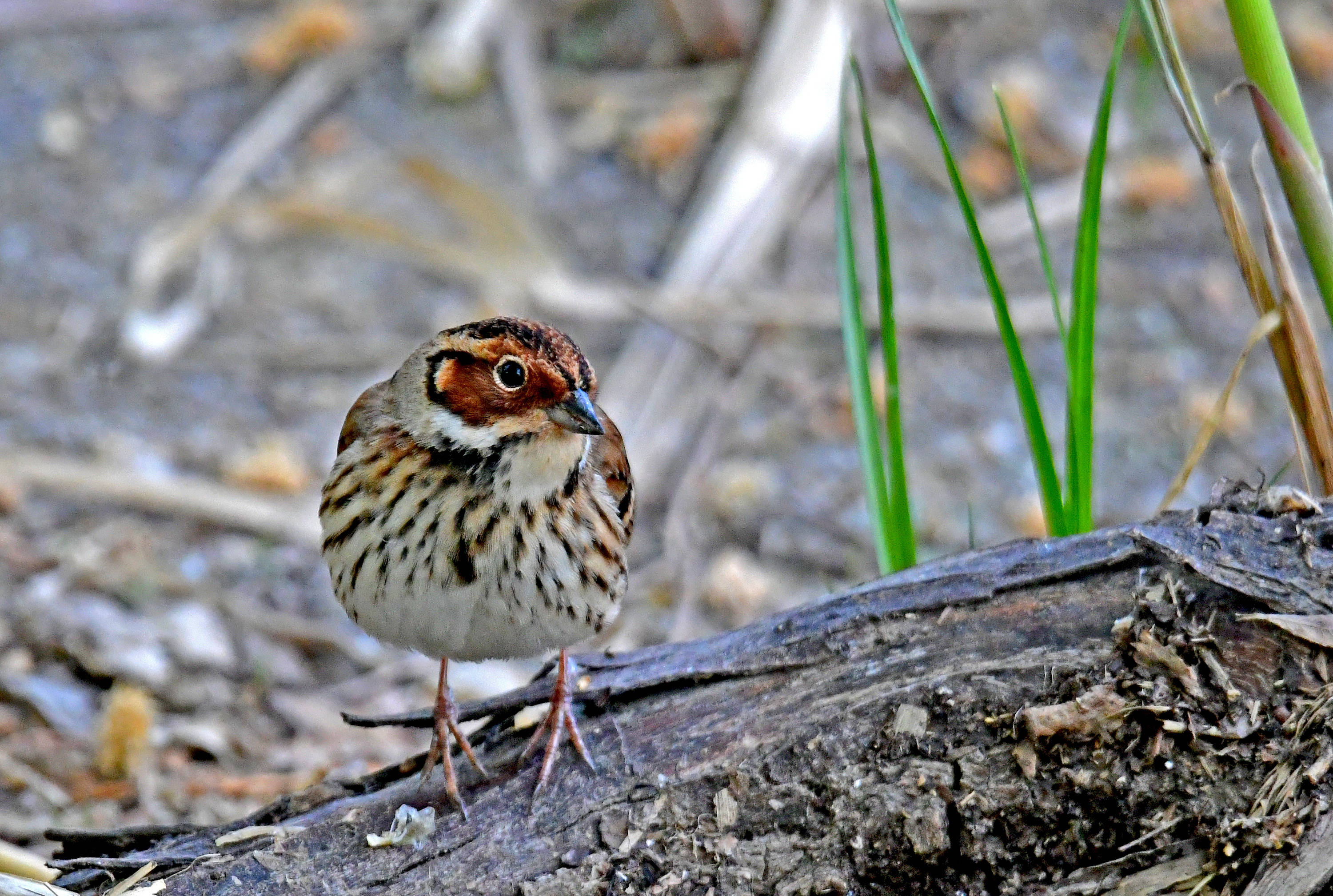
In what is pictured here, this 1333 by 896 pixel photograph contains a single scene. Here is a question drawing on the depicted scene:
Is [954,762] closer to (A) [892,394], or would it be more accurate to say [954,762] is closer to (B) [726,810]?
(B) [726,810]

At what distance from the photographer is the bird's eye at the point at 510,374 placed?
3.18 m

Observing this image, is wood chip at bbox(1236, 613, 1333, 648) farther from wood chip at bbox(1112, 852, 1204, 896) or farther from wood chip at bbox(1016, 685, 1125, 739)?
wood chip at bbox(1112, 852, 1204, 896)

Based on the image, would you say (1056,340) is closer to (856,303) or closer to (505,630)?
(856,303)

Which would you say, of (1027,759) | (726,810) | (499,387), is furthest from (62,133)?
(1027,759)

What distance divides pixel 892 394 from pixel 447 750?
1258 mm

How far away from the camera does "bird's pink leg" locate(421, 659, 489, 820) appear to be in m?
3.05

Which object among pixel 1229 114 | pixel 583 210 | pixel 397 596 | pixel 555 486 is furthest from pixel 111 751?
pixel 1229 114

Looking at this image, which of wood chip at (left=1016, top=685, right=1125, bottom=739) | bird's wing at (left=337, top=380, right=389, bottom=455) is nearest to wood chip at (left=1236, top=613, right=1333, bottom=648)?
wood chip at (left=1016, top=685, right=1125, bottom=739)

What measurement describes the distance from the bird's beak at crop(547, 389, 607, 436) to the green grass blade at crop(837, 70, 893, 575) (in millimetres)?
756

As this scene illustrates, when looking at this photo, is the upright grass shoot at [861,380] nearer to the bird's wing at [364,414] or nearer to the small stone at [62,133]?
the bird's wing at [364,414]

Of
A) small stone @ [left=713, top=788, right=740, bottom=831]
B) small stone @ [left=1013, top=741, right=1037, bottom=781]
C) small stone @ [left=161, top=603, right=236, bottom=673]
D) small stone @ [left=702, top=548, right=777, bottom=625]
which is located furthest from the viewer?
small stone @ [left=702, top=548, right=777, bottom=625]

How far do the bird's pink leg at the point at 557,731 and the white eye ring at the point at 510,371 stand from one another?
2.12 ft

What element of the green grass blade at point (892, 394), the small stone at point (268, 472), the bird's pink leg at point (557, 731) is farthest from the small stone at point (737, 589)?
the bird's pink leg at point (557, 731)

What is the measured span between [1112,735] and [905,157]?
4950 mm
